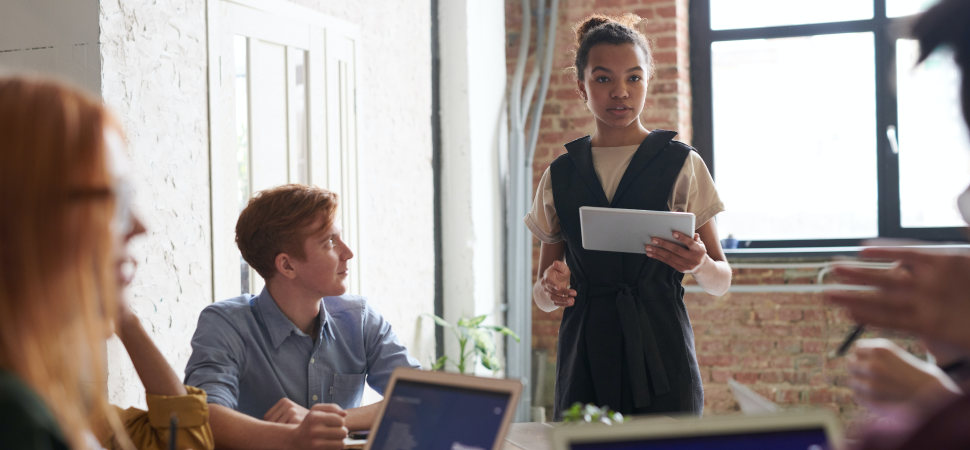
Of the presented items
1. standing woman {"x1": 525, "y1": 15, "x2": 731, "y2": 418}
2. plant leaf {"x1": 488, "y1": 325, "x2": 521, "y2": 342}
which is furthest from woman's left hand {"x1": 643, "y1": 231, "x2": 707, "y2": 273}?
plant leaf {"x1": 488, "y1": 325, "x2": 521, "y2": 342}

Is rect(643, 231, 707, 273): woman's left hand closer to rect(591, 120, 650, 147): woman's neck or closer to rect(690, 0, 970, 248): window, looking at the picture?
rect(591, 120, 650, 147): woman's neck

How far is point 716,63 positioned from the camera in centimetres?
518

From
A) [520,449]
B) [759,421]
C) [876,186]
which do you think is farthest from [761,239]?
[759,421]

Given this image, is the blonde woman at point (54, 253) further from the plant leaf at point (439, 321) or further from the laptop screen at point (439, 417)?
the plant leaf at point (439, 321)

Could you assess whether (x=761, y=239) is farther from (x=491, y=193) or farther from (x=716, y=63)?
(x=491, y=193)

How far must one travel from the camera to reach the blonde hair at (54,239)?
0.81 meters

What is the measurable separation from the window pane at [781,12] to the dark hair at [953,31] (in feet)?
14.7

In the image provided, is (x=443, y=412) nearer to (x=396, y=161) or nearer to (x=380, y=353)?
(x=380, y=353)

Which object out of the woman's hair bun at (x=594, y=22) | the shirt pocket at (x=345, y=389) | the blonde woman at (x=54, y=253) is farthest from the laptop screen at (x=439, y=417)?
the woman's hair bun at (x=594, y=22)

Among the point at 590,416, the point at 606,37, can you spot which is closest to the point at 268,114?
the point at 606,37

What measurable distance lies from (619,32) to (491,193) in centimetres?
246

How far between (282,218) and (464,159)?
102 inches

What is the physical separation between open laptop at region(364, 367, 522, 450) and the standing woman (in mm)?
1096

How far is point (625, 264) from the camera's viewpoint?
2.41 m
